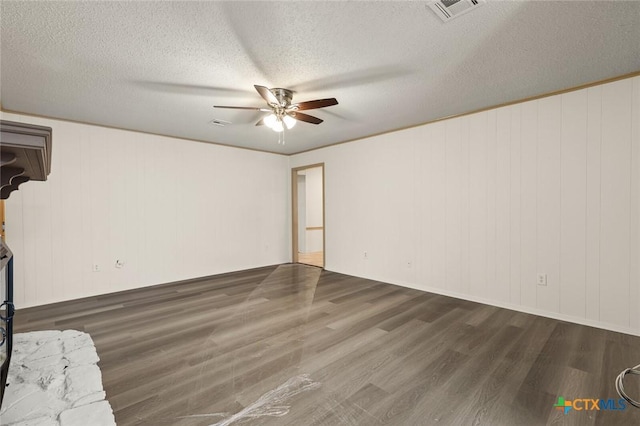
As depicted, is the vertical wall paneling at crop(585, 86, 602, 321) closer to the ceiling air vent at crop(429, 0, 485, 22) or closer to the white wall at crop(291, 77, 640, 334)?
the white wall at crop(291, 77, 640, 334)

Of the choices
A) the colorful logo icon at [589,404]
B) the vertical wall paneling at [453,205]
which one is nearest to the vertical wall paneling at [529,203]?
the vertical wall paneling at [453,205]

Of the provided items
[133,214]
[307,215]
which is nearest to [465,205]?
Answer: [133,214]

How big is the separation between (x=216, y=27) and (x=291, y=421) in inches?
98.6

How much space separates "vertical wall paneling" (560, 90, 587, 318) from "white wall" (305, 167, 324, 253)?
5.81m

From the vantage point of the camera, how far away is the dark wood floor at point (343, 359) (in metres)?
1.72

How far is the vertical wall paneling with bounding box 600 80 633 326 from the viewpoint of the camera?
2732 millimetres

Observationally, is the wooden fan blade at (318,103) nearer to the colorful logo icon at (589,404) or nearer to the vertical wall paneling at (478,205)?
the vertical wall paneling at (478,205)

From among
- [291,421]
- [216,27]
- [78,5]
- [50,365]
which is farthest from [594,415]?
[78,5]

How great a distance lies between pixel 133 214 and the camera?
14.6 feet

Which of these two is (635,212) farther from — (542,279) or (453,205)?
(453,205)

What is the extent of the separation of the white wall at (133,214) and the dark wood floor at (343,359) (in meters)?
0.64

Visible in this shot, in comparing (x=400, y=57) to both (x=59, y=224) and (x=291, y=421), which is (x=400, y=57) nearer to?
(x=291, y=421)

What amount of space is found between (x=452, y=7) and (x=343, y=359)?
8.38 ft

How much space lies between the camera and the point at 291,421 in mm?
1632
